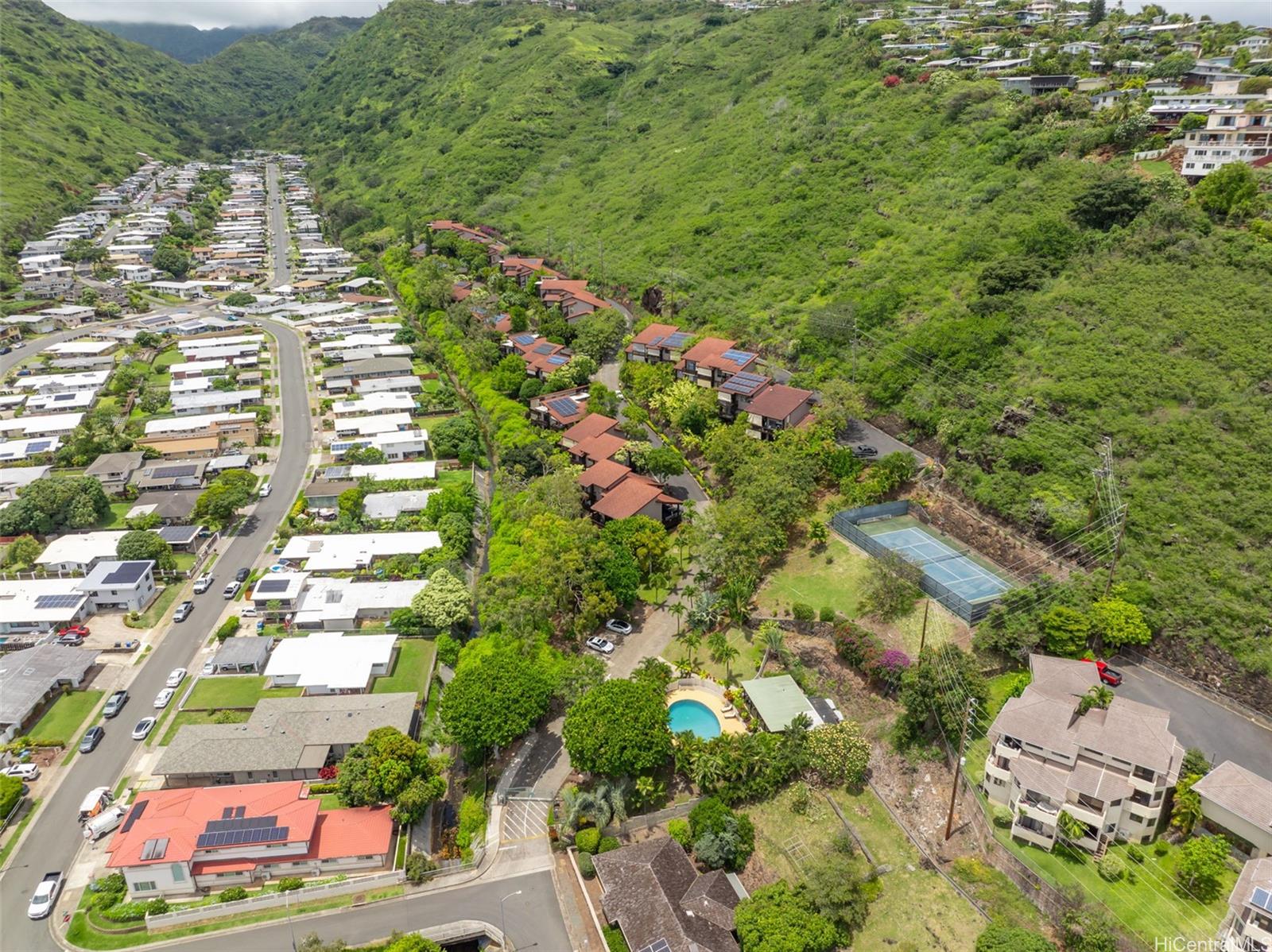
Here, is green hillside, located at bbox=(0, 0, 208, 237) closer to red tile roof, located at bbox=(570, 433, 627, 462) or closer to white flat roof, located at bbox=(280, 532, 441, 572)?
white flat roof, located at bbox=(280, 532, 441, 572)

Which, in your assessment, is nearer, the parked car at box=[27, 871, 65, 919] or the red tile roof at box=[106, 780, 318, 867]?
the parked car at box=[27, 871, 65, 919]

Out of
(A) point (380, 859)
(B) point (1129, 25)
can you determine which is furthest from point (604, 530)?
(B) point (1129, 25)

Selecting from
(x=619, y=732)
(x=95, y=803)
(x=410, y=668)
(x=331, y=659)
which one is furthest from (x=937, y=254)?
(x=95, y=803)

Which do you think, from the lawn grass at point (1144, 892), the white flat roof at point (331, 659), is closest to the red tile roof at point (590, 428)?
the white flat roof at point (331, 659)

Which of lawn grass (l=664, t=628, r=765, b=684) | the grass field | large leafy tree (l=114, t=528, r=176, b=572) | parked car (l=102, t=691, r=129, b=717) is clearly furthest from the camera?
large leafy tree (l=114, t=528, r=176, b=572)

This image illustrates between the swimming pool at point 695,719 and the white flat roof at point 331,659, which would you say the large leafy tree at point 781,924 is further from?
the white flat roof at point 331,659

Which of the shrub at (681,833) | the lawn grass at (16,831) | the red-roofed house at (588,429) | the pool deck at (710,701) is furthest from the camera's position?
the red-roofed house at (588,429)

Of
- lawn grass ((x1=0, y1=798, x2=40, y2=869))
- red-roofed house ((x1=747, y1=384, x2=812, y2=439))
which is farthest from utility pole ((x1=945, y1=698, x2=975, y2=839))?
lawn grass ((x1=0, y1=798, x2=40, y2=869))

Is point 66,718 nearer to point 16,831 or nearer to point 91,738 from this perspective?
point 91,738
